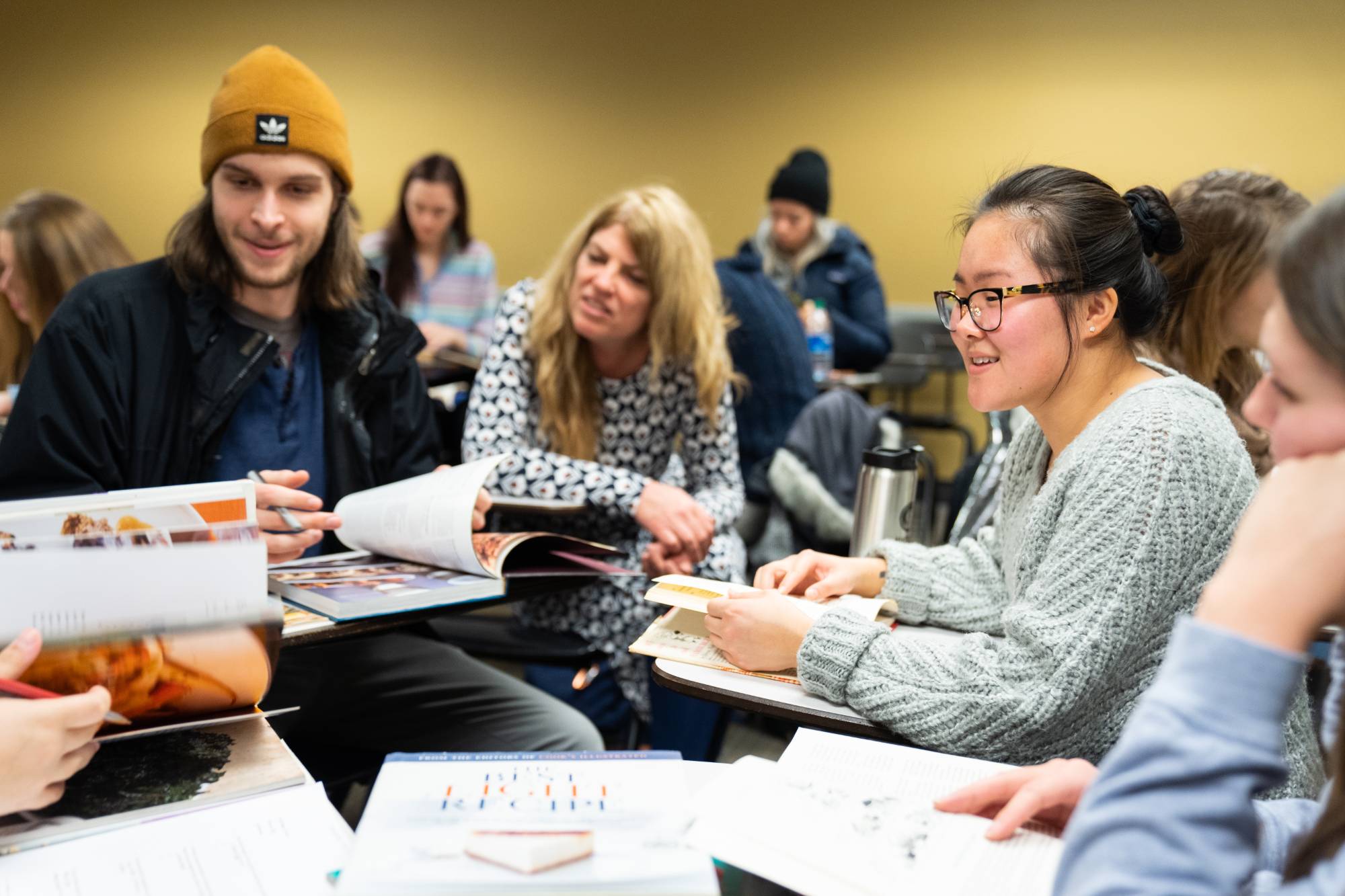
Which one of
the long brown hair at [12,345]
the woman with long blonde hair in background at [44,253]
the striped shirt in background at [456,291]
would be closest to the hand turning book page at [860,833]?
the woman with long blonde hair in background at [44,253]

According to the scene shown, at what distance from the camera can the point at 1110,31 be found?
6422 millimetres

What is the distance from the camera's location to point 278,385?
203 cm

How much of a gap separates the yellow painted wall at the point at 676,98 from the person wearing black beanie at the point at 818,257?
158 cm

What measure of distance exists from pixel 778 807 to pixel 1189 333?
59.4 inches

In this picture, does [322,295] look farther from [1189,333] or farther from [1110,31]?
[1110,31]

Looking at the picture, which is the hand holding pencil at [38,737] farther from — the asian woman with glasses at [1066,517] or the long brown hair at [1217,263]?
the long brown hair at [1217,263]

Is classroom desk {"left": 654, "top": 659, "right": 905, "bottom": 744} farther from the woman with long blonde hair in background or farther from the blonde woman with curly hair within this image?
the woman with long blonde hair in background

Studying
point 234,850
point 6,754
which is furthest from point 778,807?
point 6,754

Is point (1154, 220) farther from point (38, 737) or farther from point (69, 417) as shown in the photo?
point (69, 417)

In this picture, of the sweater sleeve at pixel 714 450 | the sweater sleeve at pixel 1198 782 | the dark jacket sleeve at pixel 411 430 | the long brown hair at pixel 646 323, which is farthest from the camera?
the sweater sleeve at pixel 714 450

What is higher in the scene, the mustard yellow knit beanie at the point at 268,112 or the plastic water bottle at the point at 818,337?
the mustard yellow knit beanie at the point at 268,112

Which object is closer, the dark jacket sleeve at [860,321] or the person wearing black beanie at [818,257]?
the dark jacket sleeve at [860,321]

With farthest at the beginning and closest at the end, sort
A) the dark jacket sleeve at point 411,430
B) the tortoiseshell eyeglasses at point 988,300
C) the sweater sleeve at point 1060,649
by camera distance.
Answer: the dark jacket sleeve at point 411,430 < the tortoiseshell eyeglasses at point 988,300 < the sweater sleeve at point 1060,649

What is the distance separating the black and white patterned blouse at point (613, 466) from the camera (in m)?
2.29
